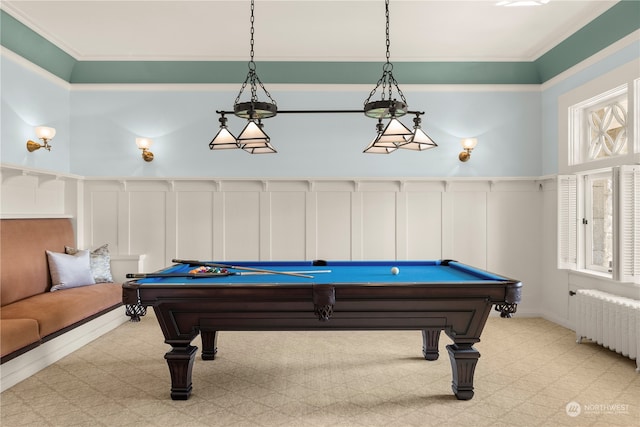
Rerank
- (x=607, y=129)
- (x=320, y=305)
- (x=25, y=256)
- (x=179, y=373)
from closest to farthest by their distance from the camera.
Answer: (x=320, y=305), (x=179, y=373), (x=25, y=256), (x=607, y=129)

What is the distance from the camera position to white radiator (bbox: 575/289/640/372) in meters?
3.58

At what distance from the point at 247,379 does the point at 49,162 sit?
3947 millimetres

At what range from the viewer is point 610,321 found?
3838 millimetres

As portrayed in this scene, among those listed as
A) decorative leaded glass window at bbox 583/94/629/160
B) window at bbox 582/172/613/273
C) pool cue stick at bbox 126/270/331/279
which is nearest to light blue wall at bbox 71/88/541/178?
decorative leaded glass window at bbox 583/94/629/160

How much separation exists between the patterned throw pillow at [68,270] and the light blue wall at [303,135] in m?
1.46

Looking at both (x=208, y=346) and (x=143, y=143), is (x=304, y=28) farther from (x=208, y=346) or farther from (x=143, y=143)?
(x=208, y=346)

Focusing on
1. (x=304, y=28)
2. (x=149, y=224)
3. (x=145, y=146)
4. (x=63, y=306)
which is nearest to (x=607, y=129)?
(x=304, y=28)

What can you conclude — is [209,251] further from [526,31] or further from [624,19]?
[624,19]

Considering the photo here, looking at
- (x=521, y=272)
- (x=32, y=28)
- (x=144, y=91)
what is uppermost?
(x=32, y=28)

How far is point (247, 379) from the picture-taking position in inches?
132

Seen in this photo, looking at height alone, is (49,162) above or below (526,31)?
below

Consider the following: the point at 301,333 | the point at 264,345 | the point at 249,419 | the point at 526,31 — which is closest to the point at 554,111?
the point at 526,31

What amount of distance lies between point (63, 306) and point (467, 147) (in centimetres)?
508

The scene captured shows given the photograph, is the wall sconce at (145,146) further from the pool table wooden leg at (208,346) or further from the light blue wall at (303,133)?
the pool table wooden leg at (208,346)
